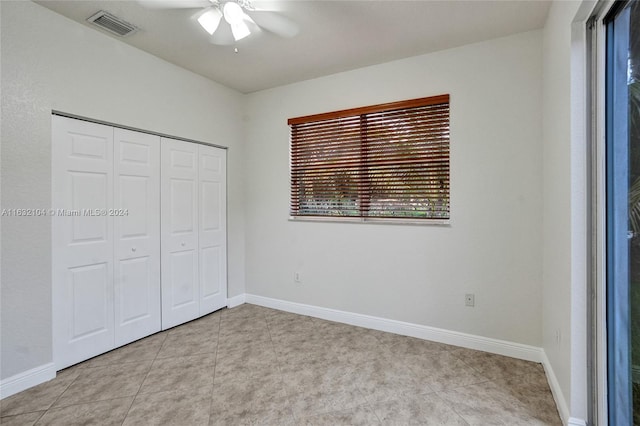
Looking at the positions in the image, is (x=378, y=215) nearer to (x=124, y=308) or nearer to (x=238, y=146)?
(x=238, y=146)

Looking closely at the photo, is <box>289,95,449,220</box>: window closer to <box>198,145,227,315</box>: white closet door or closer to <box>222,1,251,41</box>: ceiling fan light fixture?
<box>198,145,227,315</box>: white closet door

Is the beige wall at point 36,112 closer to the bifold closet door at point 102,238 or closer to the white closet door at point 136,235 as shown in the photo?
the bifold closet door at point 102,238

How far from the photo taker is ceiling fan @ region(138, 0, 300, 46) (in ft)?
7.04

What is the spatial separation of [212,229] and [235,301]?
1002 millimetres

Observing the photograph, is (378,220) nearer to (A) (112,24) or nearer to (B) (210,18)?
(B) (210,18)

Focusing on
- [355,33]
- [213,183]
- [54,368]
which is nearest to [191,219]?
[213,183]

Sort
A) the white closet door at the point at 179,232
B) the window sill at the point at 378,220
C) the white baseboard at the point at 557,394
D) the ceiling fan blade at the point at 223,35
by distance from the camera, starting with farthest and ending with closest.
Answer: the white closet door at the point at 179,232, the window sill at the point at 378,220, the ceiling fan blade at the point at 223,35, the white baseboard at the point at 557,394

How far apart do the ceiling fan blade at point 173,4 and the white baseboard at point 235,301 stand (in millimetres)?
3096

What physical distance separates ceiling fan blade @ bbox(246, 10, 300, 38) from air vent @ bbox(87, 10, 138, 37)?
3.41 feet

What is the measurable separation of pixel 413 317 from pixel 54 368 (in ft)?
10.0

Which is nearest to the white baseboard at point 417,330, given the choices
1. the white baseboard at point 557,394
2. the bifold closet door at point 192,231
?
the white baseboard at point 557,394

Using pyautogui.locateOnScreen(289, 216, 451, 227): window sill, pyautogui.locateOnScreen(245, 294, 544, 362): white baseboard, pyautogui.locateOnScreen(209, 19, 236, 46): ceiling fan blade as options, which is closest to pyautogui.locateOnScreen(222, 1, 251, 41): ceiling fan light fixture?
pyautogui.locateOnScreen(209, 19, 236, 46): ceiling fan blade

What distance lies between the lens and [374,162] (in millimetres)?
3223

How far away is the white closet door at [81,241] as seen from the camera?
2.42 meters
